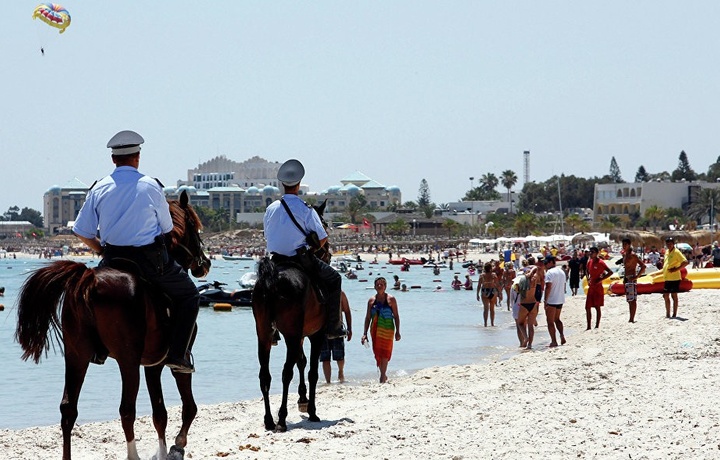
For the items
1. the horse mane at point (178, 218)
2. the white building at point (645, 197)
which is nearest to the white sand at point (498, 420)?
the horse mane at point (178, 218)

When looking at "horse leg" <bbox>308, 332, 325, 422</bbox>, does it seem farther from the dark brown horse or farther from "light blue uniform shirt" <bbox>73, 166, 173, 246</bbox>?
"light blue uniform shirt" <bbox>73, 166, 173, 246</bbox>

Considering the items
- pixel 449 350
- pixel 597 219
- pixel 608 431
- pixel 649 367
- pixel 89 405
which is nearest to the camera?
pixel 608 431

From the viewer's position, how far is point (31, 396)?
48.6 ft

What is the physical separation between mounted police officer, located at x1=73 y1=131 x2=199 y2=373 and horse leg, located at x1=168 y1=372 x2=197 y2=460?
0.35 m

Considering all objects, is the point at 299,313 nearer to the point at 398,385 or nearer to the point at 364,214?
the point at 398,385

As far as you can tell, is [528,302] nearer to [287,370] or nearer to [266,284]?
[287,370]

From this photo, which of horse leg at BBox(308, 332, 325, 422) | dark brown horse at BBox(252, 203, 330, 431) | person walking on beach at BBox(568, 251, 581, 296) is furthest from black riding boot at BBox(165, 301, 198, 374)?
person walking on beach at BBox(568, 251, 581, 296)

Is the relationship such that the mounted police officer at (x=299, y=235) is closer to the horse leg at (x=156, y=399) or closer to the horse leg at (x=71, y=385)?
the horse leg at (x=156, y=399)

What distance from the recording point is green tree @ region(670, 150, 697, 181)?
527 ft

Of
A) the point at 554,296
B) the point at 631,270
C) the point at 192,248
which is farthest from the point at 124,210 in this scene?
the point at 631,270

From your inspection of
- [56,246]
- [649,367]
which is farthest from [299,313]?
[56,246]

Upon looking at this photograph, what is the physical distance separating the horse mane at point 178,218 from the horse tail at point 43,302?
859 millimetres

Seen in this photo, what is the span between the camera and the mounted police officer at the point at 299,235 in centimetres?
810

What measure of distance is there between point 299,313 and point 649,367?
4244 mm
